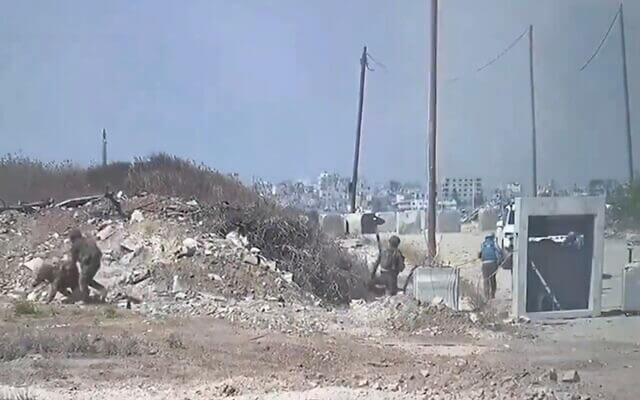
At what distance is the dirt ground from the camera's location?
31.3ft

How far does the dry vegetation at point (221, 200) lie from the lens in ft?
63.5

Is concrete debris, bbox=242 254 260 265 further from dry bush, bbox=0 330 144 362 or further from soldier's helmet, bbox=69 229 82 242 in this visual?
dry bush, bbox=0 330 144 362

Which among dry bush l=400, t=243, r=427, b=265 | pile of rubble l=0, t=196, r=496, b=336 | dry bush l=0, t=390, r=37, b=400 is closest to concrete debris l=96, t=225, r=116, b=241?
pile of rubble l=0, t=196, r=496, b=336

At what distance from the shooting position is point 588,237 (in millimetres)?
15078

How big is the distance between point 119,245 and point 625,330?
1020 cm

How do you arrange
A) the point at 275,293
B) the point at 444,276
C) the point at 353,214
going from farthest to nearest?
1. the point at 353,214
2. the point at 275,293
3. the point at 444,276

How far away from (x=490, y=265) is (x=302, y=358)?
7362 mm

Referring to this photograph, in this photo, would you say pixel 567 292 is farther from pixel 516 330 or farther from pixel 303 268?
pixel 303 268

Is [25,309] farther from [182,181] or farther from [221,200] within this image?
[182,181]

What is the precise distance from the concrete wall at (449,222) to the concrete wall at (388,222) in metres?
3.87

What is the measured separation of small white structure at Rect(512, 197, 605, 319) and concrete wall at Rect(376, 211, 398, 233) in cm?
1307

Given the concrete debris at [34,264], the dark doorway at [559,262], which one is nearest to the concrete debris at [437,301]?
the dark doorway at [559,262]

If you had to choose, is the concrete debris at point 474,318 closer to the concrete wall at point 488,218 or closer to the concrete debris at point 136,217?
the concrete wall at point 488,218

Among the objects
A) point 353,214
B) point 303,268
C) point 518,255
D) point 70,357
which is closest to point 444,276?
point 518,255
